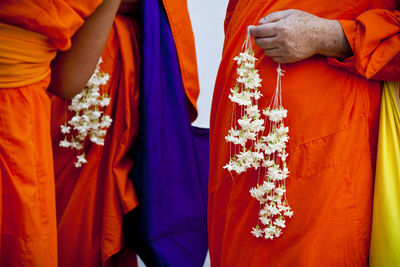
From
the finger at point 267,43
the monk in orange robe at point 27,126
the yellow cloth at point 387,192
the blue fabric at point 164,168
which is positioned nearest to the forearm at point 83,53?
the monk in orange robe at point 27,126

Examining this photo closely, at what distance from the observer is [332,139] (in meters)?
1.19

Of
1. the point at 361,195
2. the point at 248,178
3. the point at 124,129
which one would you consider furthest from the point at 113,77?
the point at 361,195

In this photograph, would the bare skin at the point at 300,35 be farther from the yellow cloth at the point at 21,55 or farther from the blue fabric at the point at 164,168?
the blue fabric at the point at 164,168

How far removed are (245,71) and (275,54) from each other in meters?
0.09

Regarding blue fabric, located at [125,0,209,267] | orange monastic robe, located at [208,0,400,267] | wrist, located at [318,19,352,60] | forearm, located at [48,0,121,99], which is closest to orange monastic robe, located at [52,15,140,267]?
blue fabric, located at [125,0,209,267]

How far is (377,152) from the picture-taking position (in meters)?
1.20

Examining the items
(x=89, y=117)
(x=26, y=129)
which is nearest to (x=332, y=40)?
(x=26, y=129)

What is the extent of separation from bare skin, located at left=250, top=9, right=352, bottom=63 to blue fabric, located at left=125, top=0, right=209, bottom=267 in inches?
31.0

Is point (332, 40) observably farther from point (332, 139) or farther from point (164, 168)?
point (164, 168)

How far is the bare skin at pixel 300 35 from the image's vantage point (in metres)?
1.17

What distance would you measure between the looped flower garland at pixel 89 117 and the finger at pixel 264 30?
0.71m

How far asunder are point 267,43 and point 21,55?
1.90ft

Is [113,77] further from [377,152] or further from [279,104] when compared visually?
[377,152]

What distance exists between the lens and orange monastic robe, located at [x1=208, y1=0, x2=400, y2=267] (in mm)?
1176
